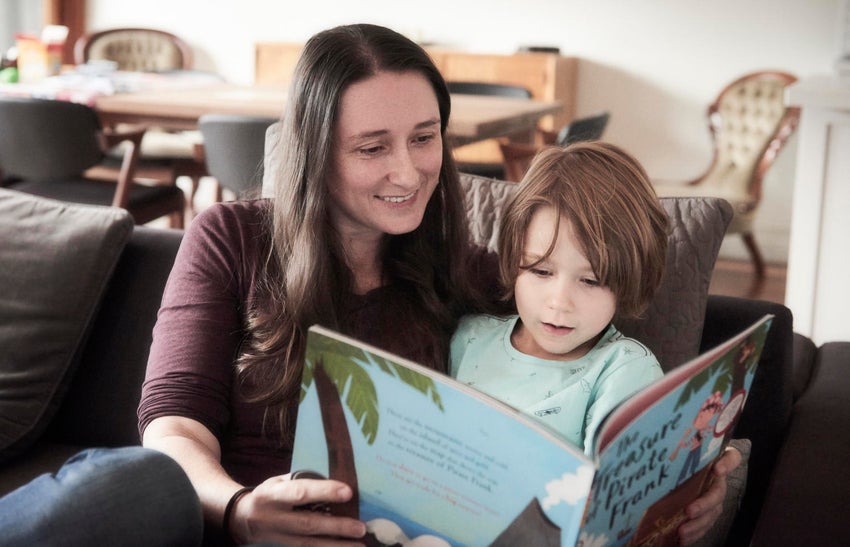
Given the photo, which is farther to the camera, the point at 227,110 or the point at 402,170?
the point at 227,110

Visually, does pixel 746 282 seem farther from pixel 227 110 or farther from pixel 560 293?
pixel 560 293

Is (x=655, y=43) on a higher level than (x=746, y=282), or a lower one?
higher

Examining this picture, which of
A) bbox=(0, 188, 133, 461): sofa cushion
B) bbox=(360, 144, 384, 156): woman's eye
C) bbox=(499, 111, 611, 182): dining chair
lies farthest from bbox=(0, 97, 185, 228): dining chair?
bbox=(360, 144, 384, 156): woman's eye

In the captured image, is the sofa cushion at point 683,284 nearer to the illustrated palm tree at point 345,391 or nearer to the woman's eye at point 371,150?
the woman's eye at point 371,150

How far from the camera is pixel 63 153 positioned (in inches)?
129

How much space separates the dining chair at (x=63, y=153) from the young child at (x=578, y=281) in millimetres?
2294

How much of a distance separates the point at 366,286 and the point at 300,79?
11.7 inches

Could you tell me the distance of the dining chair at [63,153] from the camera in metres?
3.18

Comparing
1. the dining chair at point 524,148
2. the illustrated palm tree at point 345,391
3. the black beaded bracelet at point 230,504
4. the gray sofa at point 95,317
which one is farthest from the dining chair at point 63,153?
the illustrated palm tree at point 345,391

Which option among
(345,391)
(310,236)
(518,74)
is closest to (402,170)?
(310,236)

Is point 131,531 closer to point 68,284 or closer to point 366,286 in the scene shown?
point 366,286

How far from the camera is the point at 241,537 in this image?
3.47 ft

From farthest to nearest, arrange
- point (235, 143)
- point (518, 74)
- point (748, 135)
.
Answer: point (518, 74) → point (748, 135) → point (235, 143)

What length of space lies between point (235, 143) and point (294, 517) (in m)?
2.22
